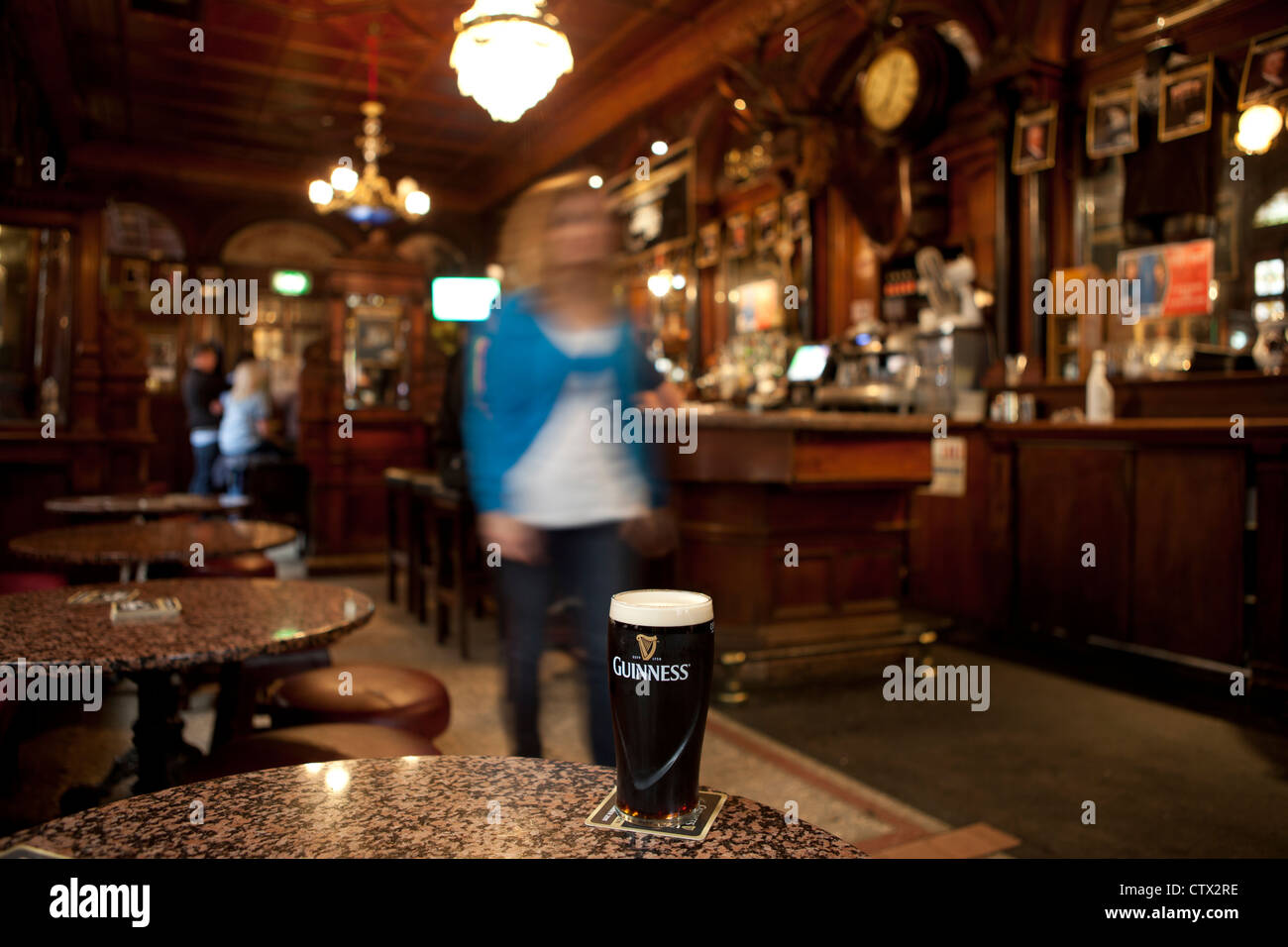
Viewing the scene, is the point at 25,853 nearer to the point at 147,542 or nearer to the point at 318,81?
the point at 147,542

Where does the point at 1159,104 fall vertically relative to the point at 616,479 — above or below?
above

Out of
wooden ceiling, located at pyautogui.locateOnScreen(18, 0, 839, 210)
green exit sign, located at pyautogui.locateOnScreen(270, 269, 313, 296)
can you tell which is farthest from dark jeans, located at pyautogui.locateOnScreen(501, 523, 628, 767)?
green exit sign, located at pyautogui.locateOnScreen(270, 269, 313, 296)

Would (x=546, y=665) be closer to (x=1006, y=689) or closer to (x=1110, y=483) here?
(x=1006, y=689)

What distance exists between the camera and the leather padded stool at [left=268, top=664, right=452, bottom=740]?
193 centimetres

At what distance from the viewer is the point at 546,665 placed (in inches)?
169

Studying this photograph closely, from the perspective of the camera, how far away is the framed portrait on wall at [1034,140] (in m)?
4.80

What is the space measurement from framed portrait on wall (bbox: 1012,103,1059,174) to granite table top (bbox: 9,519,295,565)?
4.24 meters

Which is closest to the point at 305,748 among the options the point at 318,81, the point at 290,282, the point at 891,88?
the point at 891,88

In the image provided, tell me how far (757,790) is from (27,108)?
25.6 feet

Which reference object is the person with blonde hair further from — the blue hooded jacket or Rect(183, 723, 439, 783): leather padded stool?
Rect(183, 723, 439, 783): leather padded stool

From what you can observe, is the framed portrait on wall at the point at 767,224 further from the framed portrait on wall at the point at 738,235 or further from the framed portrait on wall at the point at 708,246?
the framed portrait on wall at the point at 708,246

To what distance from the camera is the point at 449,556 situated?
503cm

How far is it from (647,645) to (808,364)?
18.2ft
